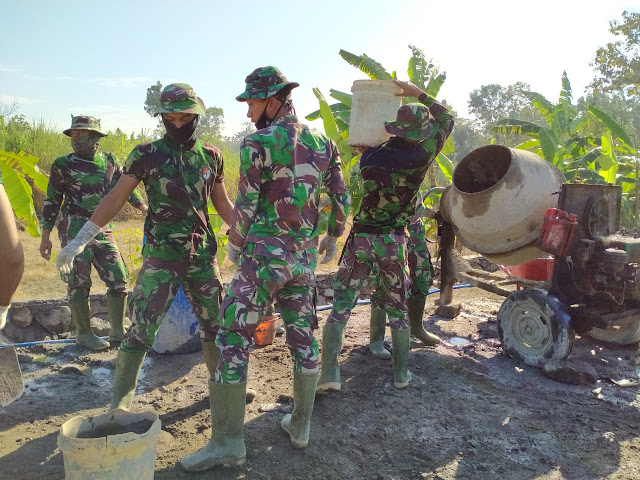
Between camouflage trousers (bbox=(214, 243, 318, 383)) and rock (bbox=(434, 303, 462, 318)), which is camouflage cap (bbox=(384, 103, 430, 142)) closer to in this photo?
camouflage trousers (bbox=(214, 243, 318, 383))

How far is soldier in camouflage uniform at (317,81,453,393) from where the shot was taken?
13.1 feet

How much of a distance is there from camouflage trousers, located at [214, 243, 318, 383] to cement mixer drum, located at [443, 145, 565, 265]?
232 centimetres

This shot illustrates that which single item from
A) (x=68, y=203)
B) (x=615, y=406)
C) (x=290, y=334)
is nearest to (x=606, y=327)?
(x=615, y=406)

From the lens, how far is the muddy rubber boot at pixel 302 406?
3082 millimetres

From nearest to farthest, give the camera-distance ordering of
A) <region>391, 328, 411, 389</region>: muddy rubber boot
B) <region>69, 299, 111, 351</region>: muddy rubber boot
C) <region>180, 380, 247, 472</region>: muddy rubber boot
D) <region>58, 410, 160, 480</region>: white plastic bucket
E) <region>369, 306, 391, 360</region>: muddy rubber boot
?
1. <region>58, 410, 160, 480</region>: white plastic bucket
2. <region>180, 380, 247, 472</region>: muddy rubber boot
3. <region>391, 328, 411, 389</region>: muddy rubber boot
4. <region>369, 306, 391, 360</region>: muddy rubber boot
5. <region>69, 299, 111, 351</region>: muddy rubber boot

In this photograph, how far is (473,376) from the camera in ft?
14.7

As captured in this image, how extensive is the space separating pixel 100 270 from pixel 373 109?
10.2 feet

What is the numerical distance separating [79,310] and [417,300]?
11.0ft

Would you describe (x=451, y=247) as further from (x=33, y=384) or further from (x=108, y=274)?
(x=33, y=384)

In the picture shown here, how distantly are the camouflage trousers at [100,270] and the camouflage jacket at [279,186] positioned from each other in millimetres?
2680

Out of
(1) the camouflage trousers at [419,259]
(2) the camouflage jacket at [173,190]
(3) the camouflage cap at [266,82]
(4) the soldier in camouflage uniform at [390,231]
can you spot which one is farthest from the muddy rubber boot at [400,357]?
(3) the camouflage cap at [266,82]

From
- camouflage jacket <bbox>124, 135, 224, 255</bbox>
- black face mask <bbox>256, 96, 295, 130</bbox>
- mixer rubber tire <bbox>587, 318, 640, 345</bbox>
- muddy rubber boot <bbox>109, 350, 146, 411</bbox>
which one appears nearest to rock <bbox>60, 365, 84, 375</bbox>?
muddy rubber boot <bbox>109, 350, 146, 411</bbox>

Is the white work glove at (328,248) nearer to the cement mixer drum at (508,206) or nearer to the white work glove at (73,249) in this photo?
the white work glove at (73,249)

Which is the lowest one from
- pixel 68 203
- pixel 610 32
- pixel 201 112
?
pixel 68 203
